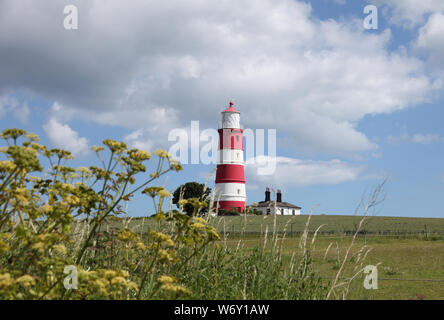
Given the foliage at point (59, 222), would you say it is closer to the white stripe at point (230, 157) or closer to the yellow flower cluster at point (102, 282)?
the yellow flower cluster at point (102, 282)

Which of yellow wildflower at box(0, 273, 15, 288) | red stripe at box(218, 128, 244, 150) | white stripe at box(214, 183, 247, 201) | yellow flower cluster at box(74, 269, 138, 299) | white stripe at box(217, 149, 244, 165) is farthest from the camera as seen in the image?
red stripe at box(218, 128, 244, 150)

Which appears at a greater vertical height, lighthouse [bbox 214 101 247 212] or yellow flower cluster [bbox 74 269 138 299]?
lighthouse [bbox 214 101 247 212]

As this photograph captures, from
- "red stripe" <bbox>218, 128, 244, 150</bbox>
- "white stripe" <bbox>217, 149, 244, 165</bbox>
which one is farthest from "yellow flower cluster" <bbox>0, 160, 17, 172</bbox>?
"red stripe" <bbox>218, 128, 244, 150</bbox>

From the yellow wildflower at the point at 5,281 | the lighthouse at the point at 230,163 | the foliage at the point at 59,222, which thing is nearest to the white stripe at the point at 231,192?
the lighthouse at the point at 230,163

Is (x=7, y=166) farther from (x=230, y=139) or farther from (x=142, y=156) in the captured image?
(x=230, y=139)

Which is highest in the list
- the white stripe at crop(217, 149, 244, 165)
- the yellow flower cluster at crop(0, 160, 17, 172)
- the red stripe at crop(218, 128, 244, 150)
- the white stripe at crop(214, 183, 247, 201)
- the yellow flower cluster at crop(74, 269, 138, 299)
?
the red stripe at crop(218, 128, 244, 150)

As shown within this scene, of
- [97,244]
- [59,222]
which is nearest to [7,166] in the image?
[59,222]

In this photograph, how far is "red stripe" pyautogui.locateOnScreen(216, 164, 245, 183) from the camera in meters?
38.9

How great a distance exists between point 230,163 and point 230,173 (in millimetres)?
959

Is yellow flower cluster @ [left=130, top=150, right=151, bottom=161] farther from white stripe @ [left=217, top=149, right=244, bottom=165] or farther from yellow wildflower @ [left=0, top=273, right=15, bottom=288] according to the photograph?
white stripe @ [left=217, top=149, right=244, bottom=165]

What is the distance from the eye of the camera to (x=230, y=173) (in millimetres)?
38844
